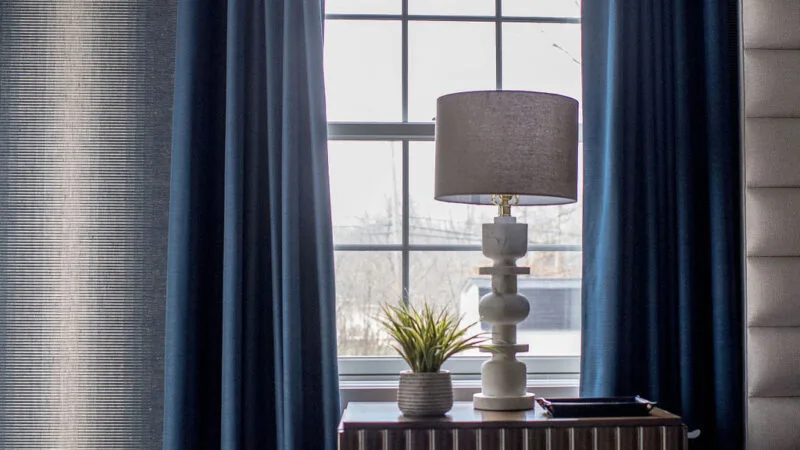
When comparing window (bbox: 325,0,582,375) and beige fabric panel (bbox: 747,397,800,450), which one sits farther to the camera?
window (bbox: 325,0,582,375)

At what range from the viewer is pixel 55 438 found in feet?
8.87

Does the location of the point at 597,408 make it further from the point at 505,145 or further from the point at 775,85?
the point at 775,85

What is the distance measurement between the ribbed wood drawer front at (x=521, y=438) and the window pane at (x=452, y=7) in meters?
1.58

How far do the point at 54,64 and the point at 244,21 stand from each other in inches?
28.1

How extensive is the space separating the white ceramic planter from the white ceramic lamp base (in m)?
0.13

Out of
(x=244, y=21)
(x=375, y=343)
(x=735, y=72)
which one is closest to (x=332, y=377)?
(x=375, y=343)

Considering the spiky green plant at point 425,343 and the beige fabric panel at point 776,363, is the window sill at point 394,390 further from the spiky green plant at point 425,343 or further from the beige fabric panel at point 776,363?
the beige fabric panel at point 776,363

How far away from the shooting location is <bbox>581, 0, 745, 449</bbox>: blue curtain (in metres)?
2.59

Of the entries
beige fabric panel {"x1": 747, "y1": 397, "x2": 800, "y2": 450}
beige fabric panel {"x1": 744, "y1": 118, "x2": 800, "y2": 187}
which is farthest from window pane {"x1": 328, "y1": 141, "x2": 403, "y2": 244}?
beige fabric panel {"x1": 747, "y1": 397, "x2": 800, "y2": 450}

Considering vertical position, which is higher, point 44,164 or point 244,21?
point 244,21

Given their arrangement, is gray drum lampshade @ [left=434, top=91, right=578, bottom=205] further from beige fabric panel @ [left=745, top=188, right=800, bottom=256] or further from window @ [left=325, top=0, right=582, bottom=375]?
beige fabric panel @ [left=745, top=188, right=800, bottom=256]

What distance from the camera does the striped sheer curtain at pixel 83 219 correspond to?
2701 millimetres

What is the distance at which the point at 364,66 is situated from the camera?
2.92 m

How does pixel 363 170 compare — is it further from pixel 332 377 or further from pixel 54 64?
pixel 54 64
